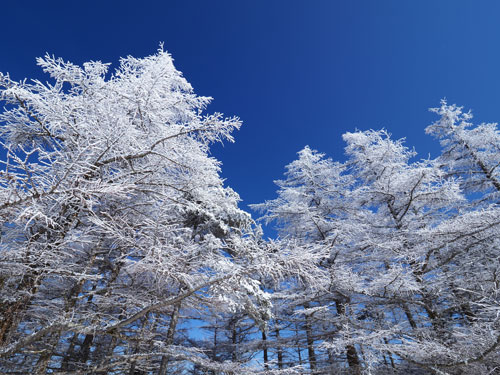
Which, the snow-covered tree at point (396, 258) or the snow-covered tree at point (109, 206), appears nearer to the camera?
the snow-covered tree at point (109, 206)

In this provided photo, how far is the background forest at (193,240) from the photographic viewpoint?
3.86 m

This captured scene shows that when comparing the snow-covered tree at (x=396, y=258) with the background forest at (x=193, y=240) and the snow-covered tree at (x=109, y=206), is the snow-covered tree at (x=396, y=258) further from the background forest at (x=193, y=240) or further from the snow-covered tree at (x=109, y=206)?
the snow-covered tree at (x=109, y=206)

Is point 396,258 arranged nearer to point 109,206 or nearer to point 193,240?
point 193,240

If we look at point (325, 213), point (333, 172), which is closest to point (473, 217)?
point (325, 213)

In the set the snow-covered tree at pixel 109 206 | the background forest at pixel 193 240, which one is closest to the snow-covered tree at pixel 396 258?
the background forest at pixel 193 240

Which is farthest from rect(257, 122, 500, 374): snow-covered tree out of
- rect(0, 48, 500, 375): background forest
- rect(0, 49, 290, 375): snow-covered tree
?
rect(0, 49, 290, 375): snow-covered tree

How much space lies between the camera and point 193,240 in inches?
296

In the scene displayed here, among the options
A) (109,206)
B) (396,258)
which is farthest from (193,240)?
(396,258)

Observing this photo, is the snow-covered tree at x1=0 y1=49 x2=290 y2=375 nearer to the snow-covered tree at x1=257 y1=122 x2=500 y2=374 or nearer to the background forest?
the background forest

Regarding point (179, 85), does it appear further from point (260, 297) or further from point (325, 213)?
point (325, 213)

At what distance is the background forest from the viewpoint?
386 centimetres

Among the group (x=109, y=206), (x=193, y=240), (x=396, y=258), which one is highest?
(x=109, y=206)

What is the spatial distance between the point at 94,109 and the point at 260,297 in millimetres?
5006

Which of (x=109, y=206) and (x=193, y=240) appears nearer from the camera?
(x=109, y=206)
